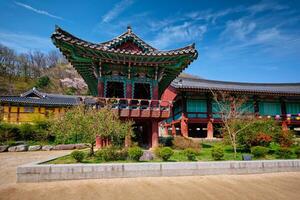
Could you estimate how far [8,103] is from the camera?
97.3 feet

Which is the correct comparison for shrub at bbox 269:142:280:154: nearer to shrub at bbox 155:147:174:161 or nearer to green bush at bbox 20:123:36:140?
shrub at bbox 155:147:174:161

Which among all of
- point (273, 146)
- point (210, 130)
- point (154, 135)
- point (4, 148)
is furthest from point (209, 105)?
point (4, 148)

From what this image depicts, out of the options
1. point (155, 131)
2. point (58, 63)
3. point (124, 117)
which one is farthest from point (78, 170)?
point (58, 63)

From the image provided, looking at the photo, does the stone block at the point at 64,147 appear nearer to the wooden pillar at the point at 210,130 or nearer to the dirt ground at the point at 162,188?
the dirt ground at the point at 162,188

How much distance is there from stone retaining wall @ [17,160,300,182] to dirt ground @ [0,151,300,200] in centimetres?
29

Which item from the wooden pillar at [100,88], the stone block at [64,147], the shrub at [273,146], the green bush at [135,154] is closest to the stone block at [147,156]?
the green bush at [135,154]

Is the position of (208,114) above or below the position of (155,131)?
above

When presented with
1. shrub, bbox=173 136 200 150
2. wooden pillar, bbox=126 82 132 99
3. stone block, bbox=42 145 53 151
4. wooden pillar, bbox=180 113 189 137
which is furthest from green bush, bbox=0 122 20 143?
wooden pillar, bbox=180 113 189 137

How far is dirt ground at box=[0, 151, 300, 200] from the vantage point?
19.1ft

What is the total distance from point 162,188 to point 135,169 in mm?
1604

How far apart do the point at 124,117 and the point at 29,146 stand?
11148 mm

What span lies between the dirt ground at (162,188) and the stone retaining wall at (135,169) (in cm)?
29

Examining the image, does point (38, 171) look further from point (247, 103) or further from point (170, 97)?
point (247, 103)

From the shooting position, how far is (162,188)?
6457mm
